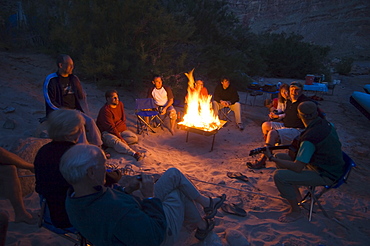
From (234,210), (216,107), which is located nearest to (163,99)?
(216,107)

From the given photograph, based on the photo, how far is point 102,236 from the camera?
4.93 ft

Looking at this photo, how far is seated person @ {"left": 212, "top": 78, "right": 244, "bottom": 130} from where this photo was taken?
6976 millimetres

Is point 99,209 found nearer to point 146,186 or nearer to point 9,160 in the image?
point 146,186

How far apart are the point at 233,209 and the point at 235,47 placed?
36.5 feet

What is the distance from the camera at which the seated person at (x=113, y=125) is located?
470 cm

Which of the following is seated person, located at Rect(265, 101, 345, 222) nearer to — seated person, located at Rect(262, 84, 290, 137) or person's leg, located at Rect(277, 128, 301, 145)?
person's leg, located at Rect(277, 128, 301, 145)

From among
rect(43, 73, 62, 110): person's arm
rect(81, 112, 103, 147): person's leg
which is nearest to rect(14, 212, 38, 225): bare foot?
rect(81, 112, 103, 147): person's leg

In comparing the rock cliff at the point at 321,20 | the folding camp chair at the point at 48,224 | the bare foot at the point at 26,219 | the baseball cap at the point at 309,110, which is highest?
the rock cliff at the point at 321,20

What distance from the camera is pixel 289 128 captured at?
4762mm

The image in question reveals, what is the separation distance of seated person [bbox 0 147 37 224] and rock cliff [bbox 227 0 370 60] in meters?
37.0

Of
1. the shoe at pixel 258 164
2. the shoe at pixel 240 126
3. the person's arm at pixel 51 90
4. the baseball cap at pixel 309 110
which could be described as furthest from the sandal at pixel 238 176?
the person's arm at pixel 51 90

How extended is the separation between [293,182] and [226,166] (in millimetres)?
1769

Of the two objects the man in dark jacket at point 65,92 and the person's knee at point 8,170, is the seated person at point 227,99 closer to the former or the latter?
the man in dark jacket at point 65,92

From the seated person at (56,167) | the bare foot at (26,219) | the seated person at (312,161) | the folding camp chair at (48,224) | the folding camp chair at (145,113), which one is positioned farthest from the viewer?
the folding camp chair at (145,113)
